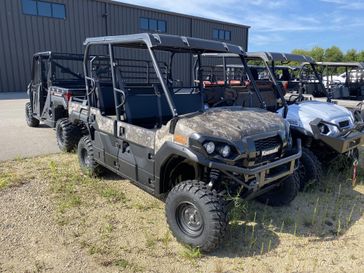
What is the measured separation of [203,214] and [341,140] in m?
2.30

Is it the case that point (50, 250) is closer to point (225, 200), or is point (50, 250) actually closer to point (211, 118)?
point (225, 200)

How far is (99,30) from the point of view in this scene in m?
20.3

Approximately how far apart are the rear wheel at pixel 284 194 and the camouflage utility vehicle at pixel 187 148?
0.01m

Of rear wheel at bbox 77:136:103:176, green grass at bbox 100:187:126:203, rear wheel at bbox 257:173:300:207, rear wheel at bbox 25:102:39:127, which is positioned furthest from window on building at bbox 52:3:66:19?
rear wheel at bbox 257:173:300:207

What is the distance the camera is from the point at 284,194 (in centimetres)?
400

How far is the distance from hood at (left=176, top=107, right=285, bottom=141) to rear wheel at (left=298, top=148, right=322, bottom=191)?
3.61ft

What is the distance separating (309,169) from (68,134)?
13.3 feet

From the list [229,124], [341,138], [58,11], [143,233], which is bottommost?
[143,233]

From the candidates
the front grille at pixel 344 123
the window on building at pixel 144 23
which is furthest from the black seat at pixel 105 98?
the window on building at pixel 144 23

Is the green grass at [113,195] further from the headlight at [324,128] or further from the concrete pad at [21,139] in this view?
the headlight at [324,128]

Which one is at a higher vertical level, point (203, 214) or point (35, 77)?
point (35, 77)

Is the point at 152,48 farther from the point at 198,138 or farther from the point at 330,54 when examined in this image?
the point at 330,54

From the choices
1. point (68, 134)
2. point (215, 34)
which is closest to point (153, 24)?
point (215, 34)

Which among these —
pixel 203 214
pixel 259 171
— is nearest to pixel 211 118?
pixel 259 171
